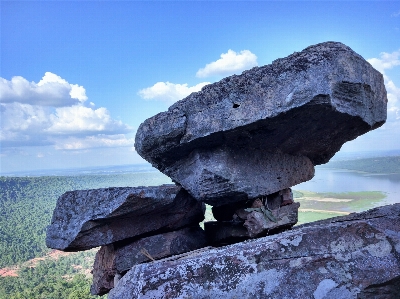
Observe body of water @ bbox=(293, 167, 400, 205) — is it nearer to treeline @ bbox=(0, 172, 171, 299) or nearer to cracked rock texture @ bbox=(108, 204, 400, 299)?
cracked rock texture @ bbox=(108, 204, 400, 299)

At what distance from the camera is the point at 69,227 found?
714 cm

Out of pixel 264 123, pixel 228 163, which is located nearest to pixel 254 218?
pixel 228 163

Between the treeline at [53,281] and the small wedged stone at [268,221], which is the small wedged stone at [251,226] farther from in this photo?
the treeline at [53,281]

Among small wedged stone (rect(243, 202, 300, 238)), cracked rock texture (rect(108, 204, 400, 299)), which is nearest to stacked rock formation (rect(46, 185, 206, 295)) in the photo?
small wedged stone (rect(243, 202, 300, 238))

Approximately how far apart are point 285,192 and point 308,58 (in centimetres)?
360

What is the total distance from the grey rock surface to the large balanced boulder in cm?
74

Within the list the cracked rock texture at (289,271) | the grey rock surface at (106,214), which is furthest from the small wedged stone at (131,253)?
the cracked rock texture at (289,271)

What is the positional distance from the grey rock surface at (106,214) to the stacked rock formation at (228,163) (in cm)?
2

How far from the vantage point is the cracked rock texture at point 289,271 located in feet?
13.0

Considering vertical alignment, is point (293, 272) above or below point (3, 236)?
above

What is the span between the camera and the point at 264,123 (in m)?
5.82

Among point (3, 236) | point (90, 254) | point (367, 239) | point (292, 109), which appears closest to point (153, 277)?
point (367, 239)

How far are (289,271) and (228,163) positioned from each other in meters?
2.82

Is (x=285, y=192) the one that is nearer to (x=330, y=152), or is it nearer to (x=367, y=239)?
(x=330, y=152)
